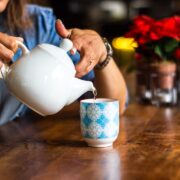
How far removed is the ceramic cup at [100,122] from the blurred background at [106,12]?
3763 mm

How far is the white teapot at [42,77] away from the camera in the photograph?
845 mm

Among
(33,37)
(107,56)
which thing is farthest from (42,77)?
(33,37)

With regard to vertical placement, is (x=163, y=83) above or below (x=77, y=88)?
below

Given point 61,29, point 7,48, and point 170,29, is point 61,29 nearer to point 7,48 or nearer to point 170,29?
point 7,48

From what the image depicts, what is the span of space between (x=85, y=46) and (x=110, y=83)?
0.29 m

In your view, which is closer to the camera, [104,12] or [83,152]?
[83,152]

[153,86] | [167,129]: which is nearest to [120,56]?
[153,86]

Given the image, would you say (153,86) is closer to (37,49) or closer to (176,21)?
(176,21)

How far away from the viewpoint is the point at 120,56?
2.80m

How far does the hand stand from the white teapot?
0.45 ft

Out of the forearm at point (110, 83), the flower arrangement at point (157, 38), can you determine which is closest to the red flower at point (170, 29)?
the flower arrangement at point (157, 38)

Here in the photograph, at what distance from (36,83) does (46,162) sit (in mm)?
138

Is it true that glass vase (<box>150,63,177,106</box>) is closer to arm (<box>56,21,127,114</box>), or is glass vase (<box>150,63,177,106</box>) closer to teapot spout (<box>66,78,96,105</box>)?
arm (<box>56,21,127,114</box>)

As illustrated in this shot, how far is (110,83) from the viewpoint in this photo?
1.37m
